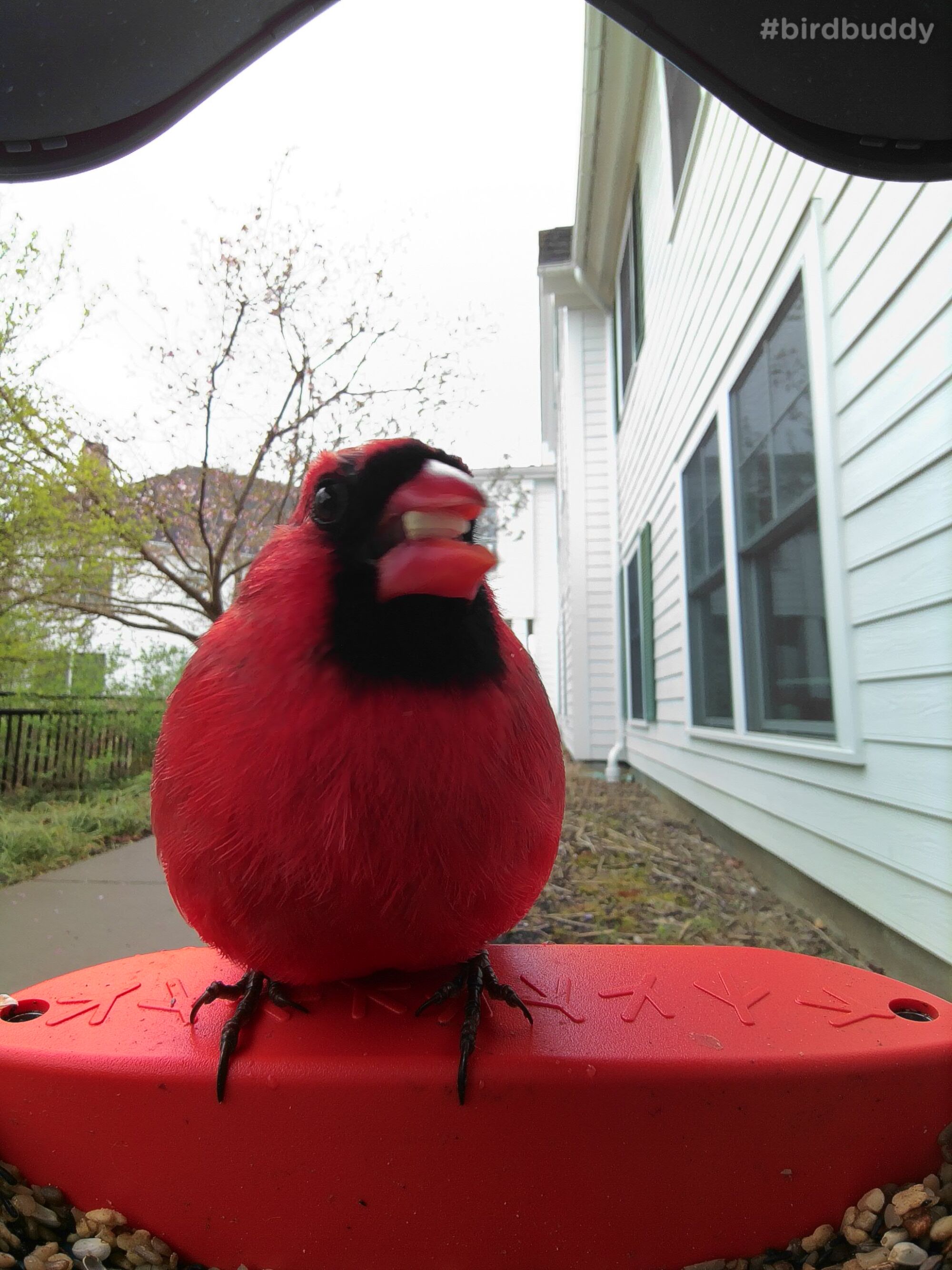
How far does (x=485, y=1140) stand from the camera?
2.01ft

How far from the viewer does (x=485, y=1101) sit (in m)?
0.61

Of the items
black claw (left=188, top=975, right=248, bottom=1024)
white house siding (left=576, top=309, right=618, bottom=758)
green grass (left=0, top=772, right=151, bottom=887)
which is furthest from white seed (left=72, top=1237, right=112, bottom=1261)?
white house siding (left=576, top=309, right=618, bottom=758)

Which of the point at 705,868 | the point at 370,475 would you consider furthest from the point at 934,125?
the point at 705,868

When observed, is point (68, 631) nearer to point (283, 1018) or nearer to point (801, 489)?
point (283, 1018)

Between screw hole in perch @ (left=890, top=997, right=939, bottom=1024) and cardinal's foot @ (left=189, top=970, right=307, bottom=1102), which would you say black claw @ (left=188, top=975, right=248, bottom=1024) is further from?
screw hole in perch @ (left=890, top=997, right=939, bottom=1024)

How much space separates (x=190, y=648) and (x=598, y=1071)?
37.2 inches

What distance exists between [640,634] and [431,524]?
399 cm

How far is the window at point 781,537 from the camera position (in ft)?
5.55

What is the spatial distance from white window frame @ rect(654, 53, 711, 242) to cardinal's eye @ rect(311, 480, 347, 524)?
2.45 m

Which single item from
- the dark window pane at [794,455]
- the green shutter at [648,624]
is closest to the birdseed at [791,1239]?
the dark window pane at [794,455]

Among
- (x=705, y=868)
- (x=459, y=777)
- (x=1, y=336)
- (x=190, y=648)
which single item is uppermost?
(x=1, y=336)

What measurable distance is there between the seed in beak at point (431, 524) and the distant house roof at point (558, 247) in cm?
120

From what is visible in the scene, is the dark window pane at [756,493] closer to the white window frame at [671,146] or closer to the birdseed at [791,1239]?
the white window frame at [671,146]

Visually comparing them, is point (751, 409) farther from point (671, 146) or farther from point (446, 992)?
point (446, 992)
